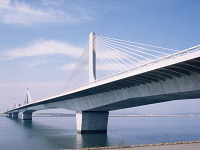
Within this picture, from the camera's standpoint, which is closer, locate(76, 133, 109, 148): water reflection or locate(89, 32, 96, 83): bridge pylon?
locate(76, 133, 109, 148): water reflection

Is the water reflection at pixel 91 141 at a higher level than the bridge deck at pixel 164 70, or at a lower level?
lower

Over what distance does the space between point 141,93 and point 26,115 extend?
106 metres

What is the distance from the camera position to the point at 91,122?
51531 millimetres

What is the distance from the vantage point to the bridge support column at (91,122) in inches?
2013

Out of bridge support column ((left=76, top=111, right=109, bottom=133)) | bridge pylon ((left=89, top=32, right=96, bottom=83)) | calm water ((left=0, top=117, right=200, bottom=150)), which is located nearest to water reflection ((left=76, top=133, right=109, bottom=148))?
calm water ((left=0, top=117, right=200, bottom=150))

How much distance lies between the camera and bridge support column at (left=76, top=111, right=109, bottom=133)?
51.1 m

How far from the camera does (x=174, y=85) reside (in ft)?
87.0

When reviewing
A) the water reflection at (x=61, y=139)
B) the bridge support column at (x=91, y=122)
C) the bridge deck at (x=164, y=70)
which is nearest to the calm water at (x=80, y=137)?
the water reflection at (x=61, y=139)

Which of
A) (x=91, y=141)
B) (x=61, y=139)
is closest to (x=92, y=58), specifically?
(x=91, y=141)

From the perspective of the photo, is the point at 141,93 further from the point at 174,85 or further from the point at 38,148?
the point at 38,148

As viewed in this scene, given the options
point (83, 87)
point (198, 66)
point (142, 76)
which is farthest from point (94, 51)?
point (198, 66)

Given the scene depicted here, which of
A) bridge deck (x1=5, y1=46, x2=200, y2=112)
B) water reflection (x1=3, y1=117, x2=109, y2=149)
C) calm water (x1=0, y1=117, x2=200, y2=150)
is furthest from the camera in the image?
calm water (x1=0, y1=117, x2=200, y2=150)

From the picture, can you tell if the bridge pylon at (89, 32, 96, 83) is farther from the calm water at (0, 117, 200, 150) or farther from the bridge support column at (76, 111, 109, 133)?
the bridge support column at (76, 111, 109, 133)

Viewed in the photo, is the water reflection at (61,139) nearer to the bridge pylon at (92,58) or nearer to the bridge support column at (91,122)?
the bridge support column at (91,122)
